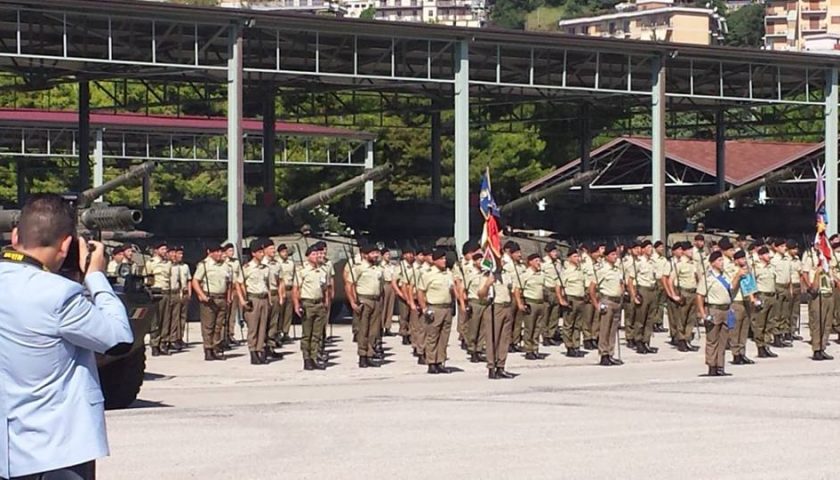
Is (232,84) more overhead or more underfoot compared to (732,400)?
more overhead

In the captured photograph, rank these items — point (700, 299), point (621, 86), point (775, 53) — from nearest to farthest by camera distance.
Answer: point (700, 299) → point (775, 53) → point (621, 86)

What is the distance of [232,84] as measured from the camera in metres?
28.7

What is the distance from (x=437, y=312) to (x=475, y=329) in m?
1.15

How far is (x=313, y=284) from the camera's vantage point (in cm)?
2111

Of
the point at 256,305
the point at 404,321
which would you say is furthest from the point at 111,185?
the point at 256,305

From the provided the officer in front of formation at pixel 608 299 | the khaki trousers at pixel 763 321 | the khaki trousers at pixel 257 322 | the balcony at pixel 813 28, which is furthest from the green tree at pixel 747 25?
the khaki trousers at pixel 257 322

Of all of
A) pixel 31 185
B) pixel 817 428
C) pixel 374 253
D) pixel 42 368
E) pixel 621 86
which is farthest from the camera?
pixel 31 185

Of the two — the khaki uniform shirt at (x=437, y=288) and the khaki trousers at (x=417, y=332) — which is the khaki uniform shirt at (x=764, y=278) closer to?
the khaki trousers at (x=417, y=332)

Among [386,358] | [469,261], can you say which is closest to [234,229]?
[386,358]

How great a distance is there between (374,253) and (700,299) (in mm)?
4668

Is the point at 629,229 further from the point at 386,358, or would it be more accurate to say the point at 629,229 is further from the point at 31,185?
the point at 31,185

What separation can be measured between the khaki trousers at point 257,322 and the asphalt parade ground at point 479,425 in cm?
86

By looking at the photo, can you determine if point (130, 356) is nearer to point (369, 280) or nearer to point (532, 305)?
point (369, 280)

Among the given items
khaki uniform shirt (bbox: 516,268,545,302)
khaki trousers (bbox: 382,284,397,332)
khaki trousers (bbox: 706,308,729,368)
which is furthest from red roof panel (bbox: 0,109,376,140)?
khaki trousers (bbox: 706,308,729,368)
